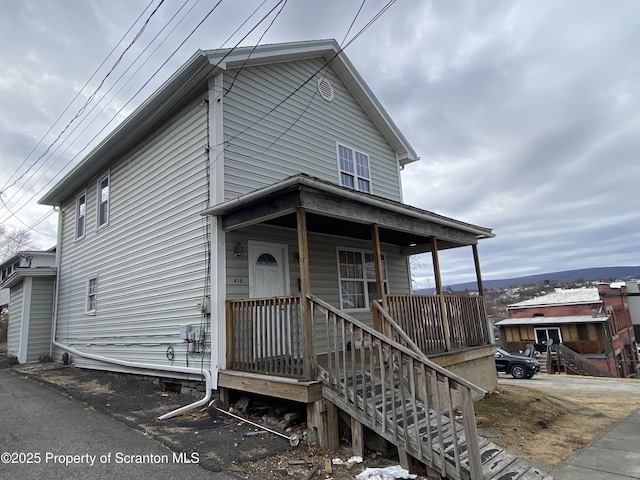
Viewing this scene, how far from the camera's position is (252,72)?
8.78m

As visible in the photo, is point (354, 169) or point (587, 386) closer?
point (354, 169)

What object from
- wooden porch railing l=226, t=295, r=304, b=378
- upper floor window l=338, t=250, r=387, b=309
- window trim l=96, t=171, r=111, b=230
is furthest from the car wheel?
window trim l=96, t=171, r=111, b=230

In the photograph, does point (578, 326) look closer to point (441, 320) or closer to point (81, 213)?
point (441, 320)

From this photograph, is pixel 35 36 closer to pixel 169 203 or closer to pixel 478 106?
pixel 169 203

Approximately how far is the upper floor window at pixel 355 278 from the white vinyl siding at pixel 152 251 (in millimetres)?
3608

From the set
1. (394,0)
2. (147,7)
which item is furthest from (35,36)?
(394,0)

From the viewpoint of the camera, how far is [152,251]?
9.02 metres

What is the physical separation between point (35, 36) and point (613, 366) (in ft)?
132

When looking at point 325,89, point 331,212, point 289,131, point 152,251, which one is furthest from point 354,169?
point 152,251

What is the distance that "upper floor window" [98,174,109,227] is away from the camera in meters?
11.3

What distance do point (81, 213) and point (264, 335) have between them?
9908 mm

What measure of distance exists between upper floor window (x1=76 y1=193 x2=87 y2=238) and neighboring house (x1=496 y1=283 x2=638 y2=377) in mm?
31823

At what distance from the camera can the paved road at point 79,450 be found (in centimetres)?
418

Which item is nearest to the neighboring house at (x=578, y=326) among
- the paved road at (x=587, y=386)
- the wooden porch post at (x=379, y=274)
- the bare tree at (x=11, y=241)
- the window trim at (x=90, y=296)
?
the paved road at (x=587, y=386)
